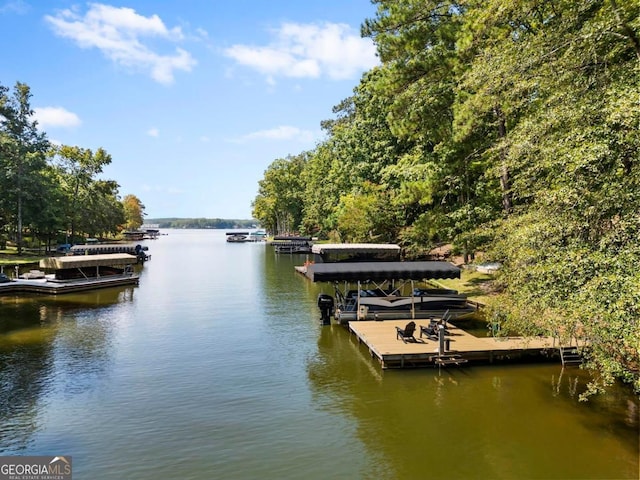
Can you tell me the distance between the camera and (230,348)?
22188mm

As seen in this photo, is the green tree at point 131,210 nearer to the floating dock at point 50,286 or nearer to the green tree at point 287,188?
the green tree at point 287,188

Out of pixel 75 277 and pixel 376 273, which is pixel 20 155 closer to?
pixel 75 277

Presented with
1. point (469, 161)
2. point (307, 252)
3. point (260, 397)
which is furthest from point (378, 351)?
point (307, 252)

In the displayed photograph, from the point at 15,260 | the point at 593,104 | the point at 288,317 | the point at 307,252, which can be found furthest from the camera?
the point at 307,252

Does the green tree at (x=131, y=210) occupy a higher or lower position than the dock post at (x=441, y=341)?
higher

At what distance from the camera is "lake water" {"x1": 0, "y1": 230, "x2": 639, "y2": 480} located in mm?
11320

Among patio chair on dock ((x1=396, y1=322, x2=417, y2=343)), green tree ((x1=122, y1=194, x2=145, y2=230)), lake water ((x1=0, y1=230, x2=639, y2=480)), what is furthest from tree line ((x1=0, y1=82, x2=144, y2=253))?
green tree ((x1=122, y1=194, x2=145, y2=230))

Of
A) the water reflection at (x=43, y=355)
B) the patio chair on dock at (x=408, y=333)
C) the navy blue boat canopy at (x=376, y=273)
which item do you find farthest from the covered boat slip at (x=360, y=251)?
the water reflection at (x=43, y=355)

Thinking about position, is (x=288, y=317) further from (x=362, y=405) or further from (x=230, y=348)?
(x=362, y=405)

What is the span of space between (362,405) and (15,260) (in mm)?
58358

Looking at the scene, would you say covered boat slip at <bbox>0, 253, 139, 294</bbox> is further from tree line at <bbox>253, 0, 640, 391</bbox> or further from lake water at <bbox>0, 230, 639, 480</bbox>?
tree line at <bbox>253, 0, 640, 391</bbox>

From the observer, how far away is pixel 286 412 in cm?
1452

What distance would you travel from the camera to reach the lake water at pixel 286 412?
1132 centimetres

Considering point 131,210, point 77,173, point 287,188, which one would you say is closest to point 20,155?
point 77,173
